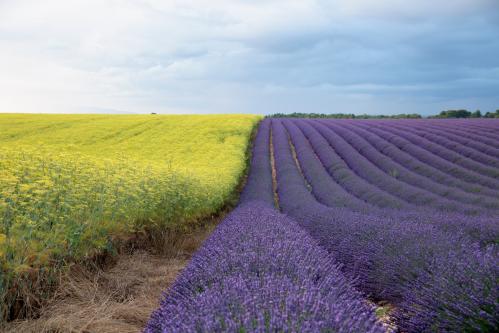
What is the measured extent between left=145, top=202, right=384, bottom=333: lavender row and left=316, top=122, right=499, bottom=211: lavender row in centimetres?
803

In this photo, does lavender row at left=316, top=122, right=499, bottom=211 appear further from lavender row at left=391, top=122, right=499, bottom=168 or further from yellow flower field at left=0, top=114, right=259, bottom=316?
yellow flower field at left=0, top=114, right=259, bottom=316

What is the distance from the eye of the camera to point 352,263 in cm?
566

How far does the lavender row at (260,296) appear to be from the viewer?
2.02 metres

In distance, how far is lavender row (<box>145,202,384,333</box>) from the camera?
6.64 feet

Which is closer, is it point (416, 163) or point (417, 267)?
point (417, 267)

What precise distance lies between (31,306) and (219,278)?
6.35 feet

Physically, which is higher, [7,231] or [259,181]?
[7,231]

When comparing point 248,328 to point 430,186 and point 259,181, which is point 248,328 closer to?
point 430,186

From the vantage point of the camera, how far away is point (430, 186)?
43.3ft

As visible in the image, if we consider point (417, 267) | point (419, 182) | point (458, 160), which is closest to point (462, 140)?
point (458, 160)

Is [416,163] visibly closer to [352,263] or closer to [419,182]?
[419,182]

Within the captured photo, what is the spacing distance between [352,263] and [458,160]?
41.0ft

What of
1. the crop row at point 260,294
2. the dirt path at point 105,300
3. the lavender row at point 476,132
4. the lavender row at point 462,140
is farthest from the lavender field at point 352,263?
the lavender row at point 476,132

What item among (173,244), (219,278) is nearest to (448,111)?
(173,244)
